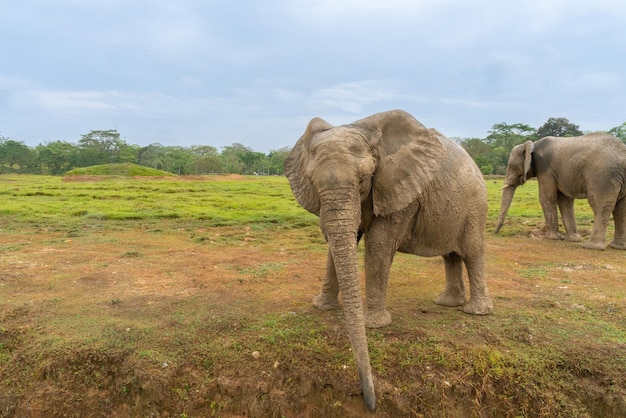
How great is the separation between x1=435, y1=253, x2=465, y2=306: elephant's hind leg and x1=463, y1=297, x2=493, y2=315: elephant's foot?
298 mm

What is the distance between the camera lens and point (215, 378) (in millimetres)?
3785

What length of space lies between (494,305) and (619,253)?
513 cm

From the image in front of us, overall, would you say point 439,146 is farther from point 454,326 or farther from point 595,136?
point 595,136

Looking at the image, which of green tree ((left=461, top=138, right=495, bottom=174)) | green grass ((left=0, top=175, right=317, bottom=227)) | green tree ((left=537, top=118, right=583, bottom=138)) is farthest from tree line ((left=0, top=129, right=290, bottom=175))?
green grass ((left=0, top=175, right=317, bottom=227))

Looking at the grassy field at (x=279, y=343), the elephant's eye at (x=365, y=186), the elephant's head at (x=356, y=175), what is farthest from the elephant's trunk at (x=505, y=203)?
the elephant's eye at (x=365, y=186)

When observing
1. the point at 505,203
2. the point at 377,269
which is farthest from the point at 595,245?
the point at 377,269

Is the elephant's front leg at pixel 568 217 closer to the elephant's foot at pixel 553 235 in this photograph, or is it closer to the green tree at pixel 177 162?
the elephant's foot at pixel 553 235

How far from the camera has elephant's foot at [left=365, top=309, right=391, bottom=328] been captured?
440 centimetres

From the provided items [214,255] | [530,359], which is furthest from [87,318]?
[530,359]

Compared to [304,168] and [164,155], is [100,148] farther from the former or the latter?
[304,168]

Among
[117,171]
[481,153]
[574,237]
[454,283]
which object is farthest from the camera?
[481,153]

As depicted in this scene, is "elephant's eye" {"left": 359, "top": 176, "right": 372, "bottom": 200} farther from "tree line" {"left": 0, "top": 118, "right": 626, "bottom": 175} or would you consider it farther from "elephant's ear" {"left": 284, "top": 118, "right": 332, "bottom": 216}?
"tree line" {"left": 0, "top": 118, "right": 626, "bottom": 175}

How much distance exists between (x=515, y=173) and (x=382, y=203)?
27.9 feet

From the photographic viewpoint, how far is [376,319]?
4.42m
